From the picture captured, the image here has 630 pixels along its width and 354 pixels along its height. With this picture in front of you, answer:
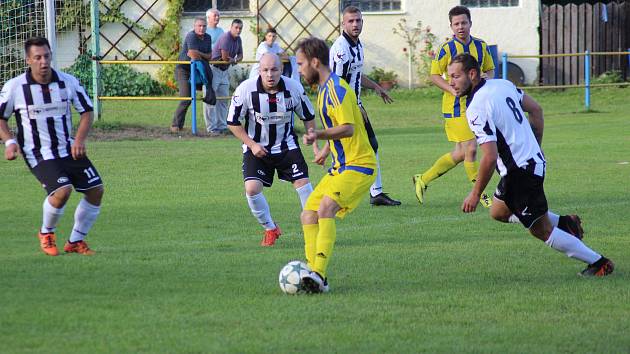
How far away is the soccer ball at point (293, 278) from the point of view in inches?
268

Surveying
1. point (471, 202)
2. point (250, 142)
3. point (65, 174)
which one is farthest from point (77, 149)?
point (471, 202)

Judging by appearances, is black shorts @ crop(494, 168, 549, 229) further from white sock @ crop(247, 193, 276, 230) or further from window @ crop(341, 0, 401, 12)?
window @ crop(341, 0, 401, 12)

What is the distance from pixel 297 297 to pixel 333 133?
3.72ft

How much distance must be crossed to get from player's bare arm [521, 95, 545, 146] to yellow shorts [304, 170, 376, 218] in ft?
4.33

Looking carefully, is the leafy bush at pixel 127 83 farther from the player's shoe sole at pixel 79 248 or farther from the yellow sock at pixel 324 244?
the yellow sock at pixel 324 244

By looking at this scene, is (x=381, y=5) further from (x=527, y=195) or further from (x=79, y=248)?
(x=527, y=195)

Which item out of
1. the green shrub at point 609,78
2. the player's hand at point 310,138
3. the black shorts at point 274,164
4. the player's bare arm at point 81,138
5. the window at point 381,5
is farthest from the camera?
the window at point 381,5

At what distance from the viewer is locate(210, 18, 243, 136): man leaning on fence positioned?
20141mm

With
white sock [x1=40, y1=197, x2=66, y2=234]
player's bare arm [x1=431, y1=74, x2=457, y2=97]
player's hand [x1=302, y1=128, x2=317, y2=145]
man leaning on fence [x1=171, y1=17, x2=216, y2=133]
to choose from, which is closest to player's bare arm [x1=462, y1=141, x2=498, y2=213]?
player's hand [x1=302, y1=128, x2=317, y2=145]

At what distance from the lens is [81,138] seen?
27.2 ft

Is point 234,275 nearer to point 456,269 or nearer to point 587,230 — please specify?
point 456,269

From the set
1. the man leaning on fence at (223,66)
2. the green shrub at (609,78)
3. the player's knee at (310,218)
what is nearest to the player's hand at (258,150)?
the player's knee at (310,218)

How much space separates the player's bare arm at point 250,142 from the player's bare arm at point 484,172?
2090mm

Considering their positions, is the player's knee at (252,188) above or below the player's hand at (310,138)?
below
